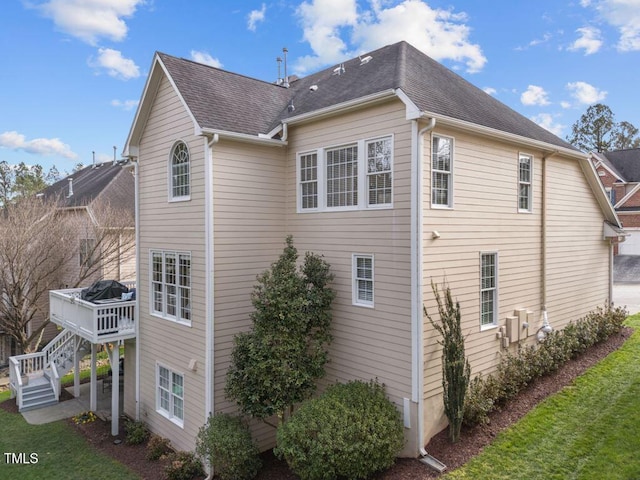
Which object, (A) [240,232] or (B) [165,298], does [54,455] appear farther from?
(A) [240,232]

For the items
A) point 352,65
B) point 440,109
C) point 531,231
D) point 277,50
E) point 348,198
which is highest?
point 277,50

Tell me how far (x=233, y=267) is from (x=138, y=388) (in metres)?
6.16

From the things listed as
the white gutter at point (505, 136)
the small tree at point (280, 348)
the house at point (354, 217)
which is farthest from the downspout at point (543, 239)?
the small tree at point (280, 348)

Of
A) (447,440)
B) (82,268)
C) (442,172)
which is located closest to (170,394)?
(447,440)

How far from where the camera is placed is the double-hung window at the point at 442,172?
9039 mm

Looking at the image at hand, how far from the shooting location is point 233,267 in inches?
420

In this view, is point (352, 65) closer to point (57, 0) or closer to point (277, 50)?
point (277, 50)

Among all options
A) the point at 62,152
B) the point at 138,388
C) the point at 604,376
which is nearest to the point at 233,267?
the point at 138,388

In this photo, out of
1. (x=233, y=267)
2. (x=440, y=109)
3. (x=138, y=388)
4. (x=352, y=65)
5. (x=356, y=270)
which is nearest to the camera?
(x=440, y=109)

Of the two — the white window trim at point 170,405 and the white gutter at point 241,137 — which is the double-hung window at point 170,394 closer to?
the white window trim at point 170,405

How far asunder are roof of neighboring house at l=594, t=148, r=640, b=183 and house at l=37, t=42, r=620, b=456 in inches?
1266

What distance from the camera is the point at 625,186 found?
125ft

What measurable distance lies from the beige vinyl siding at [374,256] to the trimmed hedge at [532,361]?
194cm

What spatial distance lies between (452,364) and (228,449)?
525 centimetres
